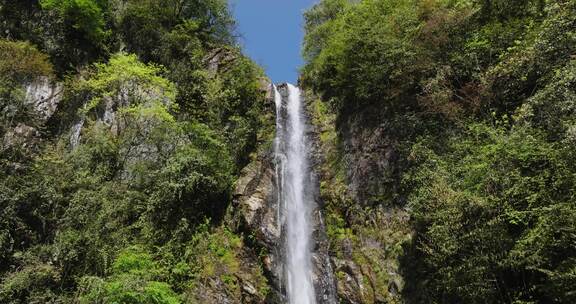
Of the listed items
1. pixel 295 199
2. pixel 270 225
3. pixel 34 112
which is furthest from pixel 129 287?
pixel 34 112

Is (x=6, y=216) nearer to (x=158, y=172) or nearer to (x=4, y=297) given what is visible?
(x=4, y=297)

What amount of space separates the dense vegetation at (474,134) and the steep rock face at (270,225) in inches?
34.1

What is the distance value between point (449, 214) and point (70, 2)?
19.8 meters

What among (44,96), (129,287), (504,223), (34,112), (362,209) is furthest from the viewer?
(44,96)

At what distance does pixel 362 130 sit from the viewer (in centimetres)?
1808

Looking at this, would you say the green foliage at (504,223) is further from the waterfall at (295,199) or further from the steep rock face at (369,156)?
the waterfall at (295,199)

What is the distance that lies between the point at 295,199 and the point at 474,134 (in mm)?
7853

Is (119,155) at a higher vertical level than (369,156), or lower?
lower

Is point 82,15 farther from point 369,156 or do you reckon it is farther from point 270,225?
point 369,156

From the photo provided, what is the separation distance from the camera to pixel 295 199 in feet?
57.8

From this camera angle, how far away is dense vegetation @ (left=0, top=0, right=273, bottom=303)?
42.2ft

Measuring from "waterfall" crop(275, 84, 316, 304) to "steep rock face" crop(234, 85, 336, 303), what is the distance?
0.76 feet

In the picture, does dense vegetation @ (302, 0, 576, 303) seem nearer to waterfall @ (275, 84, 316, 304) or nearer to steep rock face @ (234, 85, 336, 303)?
steep rock face @ (234, 85, 336, 303)

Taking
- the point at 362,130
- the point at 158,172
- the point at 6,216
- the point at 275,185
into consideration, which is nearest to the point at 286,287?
the point at 275,185
